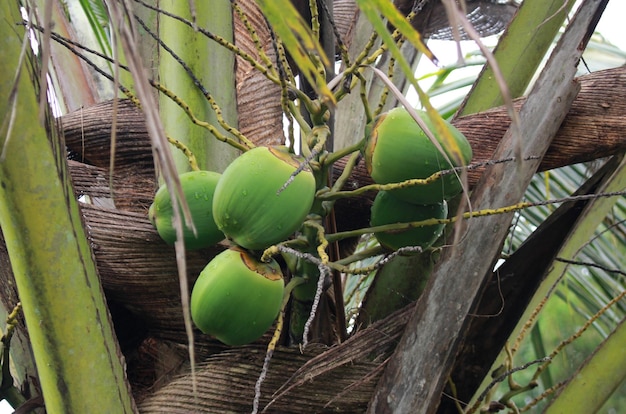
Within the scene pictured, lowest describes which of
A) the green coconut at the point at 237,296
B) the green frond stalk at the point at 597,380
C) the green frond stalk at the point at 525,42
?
the green frond stalk at the point at 597,380

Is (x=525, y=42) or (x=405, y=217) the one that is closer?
(x=405, y=217)

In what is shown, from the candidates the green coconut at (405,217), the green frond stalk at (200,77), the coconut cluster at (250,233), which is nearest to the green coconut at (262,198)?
the coconut cluster at (250,233)

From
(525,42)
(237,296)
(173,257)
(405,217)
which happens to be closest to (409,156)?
(405,217)

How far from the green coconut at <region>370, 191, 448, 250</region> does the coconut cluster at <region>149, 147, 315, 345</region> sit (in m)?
0.14

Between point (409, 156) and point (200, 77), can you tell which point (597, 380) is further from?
point (200, 77)

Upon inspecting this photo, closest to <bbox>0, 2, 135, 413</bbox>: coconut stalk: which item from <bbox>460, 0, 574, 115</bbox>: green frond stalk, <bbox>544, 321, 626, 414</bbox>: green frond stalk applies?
<bbox>544, 321, 626, 414</bbox>: green frond stalk

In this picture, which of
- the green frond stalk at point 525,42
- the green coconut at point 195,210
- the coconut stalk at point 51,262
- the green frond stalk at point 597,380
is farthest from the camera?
the green frond stalk at point 525,42

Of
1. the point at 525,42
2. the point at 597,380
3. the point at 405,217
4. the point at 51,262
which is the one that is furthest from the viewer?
the point at 525,42

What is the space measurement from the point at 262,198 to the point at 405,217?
7.8 inches

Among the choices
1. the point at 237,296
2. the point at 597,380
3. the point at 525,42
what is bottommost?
the point at 597,380

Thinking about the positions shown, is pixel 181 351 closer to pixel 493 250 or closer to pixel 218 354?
pixel 218 354

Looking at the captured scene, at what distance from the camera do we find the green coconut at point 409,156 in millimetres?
765

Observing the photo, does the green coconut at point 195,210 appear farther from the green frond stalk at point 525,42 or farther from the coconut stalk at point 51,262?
the green frond stalk at point 525,42

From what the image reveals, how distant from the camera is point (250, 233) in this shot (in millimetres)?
743
